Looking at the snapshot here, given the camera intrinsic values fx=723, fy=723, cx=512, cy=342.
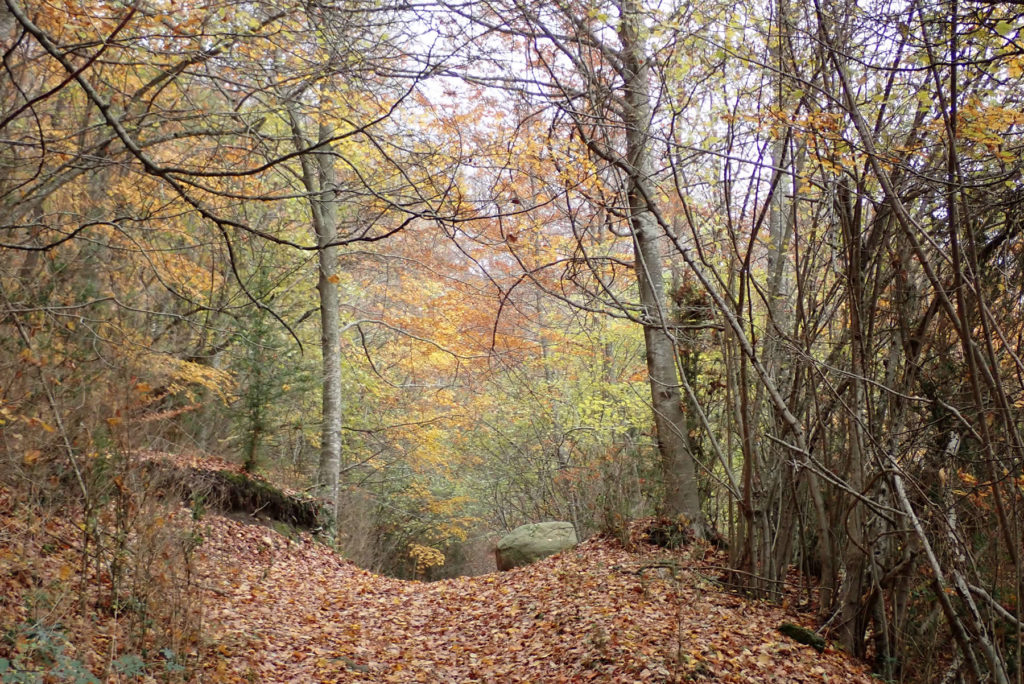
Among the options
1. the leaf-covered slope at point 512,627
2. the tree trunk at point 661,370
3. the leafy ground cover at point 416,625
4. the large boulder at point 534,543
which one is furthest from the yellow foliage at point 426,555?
the tree trunk at point 661,370

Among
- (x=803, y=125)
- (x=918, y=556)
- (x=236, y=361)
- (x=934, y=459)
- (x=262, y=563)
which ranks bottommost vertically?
(x=262, y=563)

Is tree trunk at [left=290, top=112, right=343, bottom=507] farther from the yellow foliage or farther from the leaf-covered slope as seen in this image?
the yellow foliage

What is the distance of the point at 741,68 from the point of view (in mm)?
7207

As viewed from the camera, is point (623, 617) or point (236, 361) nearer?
point (623, 617)

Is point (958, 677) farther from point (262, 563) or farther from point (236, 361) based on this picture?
point (236, 361)

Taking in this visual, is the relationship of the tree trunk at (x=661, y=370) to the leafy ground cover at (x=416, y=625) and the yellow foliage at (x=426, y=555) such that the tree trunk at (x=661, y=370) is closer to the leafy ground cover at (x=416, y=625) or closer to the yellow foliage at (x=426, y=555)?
the leafy ground cover at (x=416, y=625)

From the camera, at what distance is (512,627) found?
6914mm

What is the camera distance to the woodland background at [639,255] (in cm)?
455

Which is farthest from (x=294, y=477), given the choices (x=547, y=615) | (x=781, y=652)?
(x=781, y=652)

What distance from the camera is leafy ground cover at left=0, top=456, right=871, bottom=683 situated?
463 cm

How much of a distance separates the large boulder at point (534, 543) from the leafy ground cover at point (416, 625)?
1.11m

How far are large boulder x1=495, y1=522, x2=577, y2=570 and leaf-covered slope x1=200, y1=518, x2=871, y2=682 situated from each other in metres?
0.73

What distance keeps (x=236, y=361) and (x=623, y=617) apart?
7.27 meters

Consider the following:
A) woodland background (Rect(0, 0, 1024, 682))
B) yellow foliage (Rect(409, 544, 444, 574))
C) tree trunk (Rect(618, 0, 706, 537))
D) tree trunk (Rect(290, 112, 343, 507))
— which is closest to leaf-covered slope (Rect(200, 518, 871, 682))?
woodland background (Rect(0, 0, 1024, 682))
